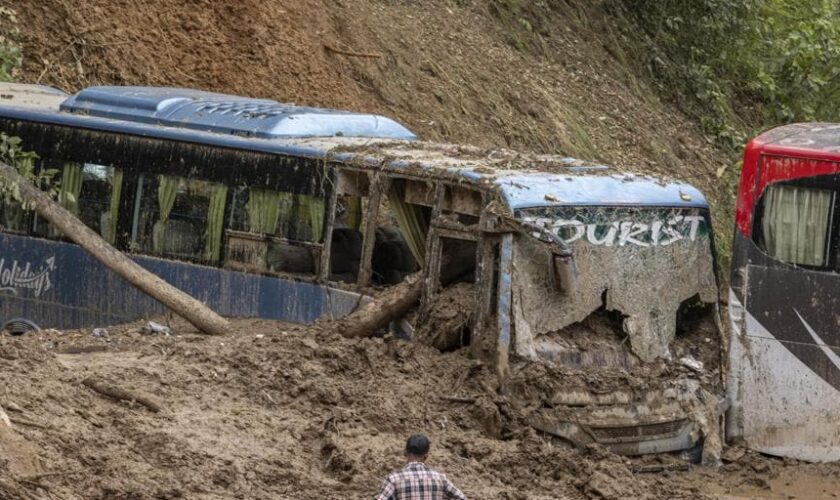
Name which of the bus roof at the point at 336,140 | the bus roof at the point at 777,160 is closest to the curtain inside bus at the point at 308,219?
the bus roof at the point at 336,140

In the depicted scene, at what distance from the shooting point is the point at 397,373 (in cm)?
1186

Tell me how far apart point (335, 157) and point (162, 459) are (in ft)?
14.1

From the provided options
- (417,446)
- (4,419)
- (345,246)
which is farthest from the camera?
(345,246)

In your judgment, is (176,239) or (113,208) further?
(113,208)

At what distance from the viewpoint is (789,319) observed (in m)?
12.7

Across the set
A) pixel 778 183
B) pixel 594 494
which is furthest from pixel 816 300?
pixel 594 494

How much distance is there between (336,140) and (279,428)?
3.96 meters

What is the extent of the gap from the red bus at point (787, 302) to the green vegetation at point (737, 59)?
14221 millimetres

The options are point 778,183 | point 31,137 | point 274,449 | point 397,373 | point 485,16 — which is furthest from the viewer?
point 485,16

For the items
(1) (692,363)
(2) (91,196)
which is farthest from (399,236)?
(2) (91,196)

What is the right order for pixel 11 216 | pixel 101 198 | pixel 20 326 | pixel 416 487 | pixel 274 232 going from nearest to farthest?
pixel 416 487, pixel 274 232, pixel 101 198, pixel 20 326, pixel 11 216

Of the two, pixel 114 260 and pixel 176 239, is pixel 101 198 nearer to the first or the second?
pixel 176 239

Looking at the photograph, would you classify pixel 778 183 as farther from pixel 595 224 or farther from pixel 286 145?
pixel 286 145

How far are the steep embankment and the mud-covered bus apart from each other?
447cm
